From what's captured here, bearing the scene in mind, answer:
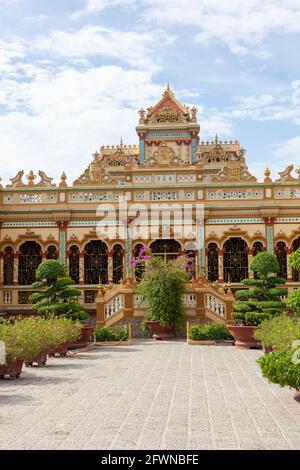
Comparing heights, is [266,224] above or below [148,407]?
above

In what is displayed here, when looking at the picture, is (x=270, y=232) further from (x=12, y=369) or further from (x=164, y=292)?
(x=12, y=369)

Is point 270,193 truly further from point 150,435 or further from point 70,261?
point 150,435

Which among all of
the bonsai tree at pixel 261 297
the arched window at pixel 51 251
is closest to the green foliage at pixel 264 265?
the bonsai tree at pixel 261 297

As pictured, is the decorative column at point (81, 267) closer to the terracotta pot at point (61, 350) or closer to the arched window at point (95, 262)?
the arched window at point (95, 262)

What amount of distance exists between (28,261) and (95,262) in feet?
9.96

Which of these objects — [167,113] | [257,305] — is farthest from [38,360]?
[167,113]

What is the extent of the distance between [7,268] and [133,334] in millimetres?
7943

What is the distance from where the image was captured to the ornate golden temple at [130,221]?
28516 mm

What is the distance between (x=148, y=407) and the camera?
32.0 feet

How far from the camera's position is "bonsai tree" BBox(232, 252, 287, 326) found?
20.3m

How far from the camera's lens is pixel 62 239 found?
29109 millimetres

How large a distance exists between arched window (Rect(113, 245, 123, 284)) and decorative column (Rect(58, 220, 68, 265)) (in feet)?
7.25

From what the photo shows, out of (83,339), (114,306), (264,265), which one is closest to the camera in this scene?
(83,339)

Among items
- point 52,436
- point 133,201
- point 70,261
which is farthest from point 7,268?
point 52,436
